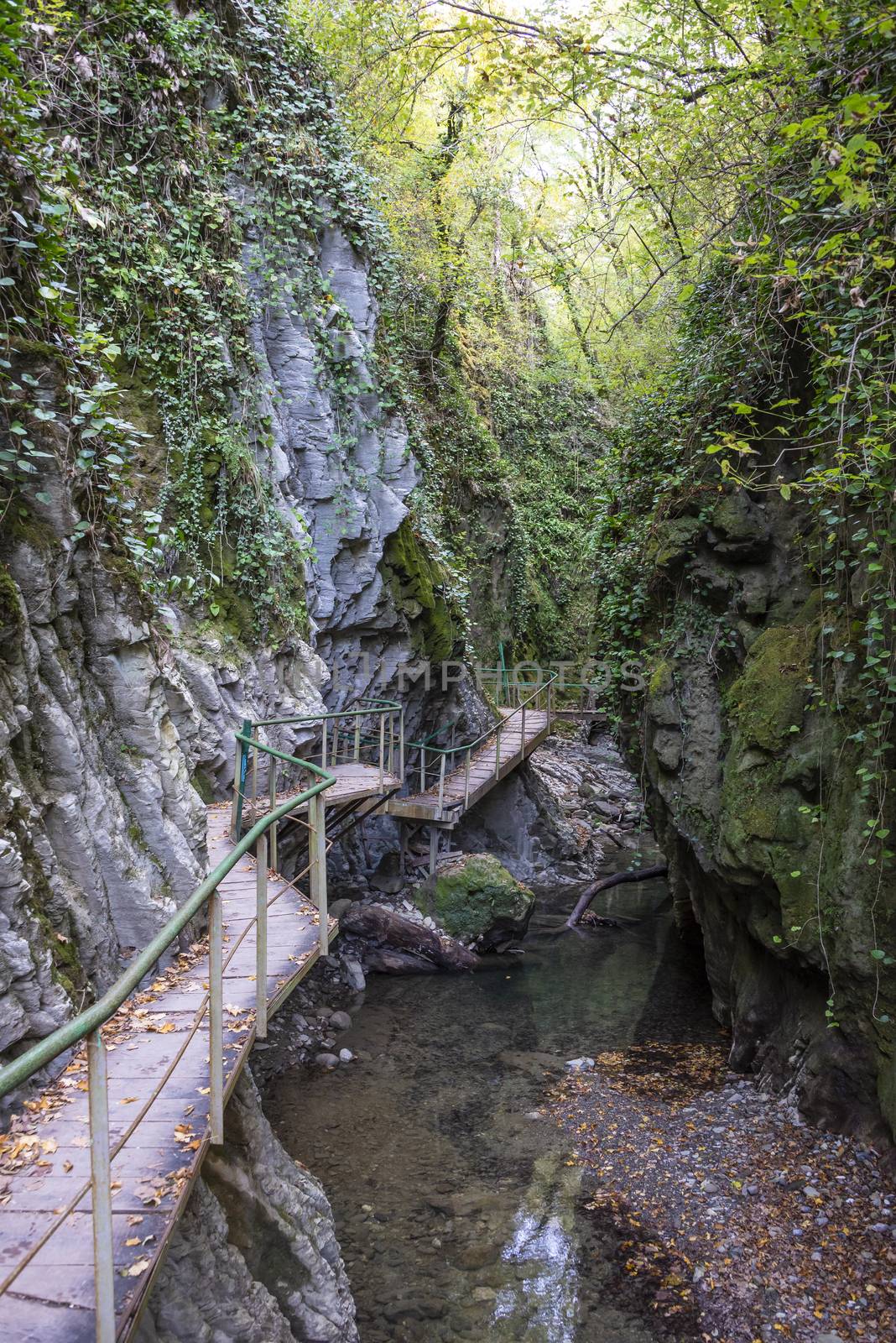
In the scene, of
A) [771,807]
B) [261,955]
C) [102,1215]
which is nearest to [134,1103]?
[261,955]

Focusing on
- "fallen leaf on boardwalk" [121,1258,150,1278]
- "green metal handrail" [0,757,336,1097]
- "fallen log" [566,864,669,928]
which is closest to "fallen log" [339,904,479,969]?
"fallen log" [566,864,669,928]

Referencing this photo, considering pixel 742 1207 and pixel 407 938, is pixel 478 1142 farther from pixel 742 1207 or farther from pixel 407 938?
pixel 407 938

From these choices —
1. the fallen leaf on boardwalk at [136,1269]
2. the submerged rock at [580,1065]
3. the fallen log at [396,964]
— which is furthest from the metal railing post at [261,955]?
the fallen log at [396,964]

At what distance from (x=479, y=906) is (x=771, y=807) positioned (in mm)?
6100

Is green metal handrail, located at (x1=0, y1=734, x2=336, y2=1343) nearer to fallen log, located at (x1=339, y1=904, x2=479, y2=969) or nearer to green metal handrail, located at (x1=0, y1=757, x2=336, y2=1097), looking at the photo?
green metal handrail, located at (x1=0, y1=757, x2=336, y2=1097)

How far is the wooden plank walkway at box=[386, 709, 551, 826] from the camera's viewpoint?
13789 millimetres

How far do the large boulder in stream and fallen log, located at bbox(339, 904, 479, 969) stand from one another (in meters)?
0.44

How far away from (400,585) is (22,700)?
10.4 metres

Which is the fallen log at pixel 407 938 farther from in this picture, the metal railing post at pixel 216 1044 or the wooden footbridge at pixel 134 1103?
the metal railing post at pixel 216 1044

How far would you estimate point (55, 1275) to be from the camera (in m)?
2.49

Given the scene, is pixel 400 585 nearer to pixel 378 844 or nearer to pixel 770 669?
pixel 378 844

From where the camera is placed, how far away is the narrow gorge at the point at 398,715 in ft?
13.5

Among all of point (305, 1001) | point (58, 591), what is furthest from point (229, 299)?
point (305, 1001)

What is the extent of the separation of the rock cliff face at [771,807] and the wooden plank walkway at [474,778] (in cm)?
397
